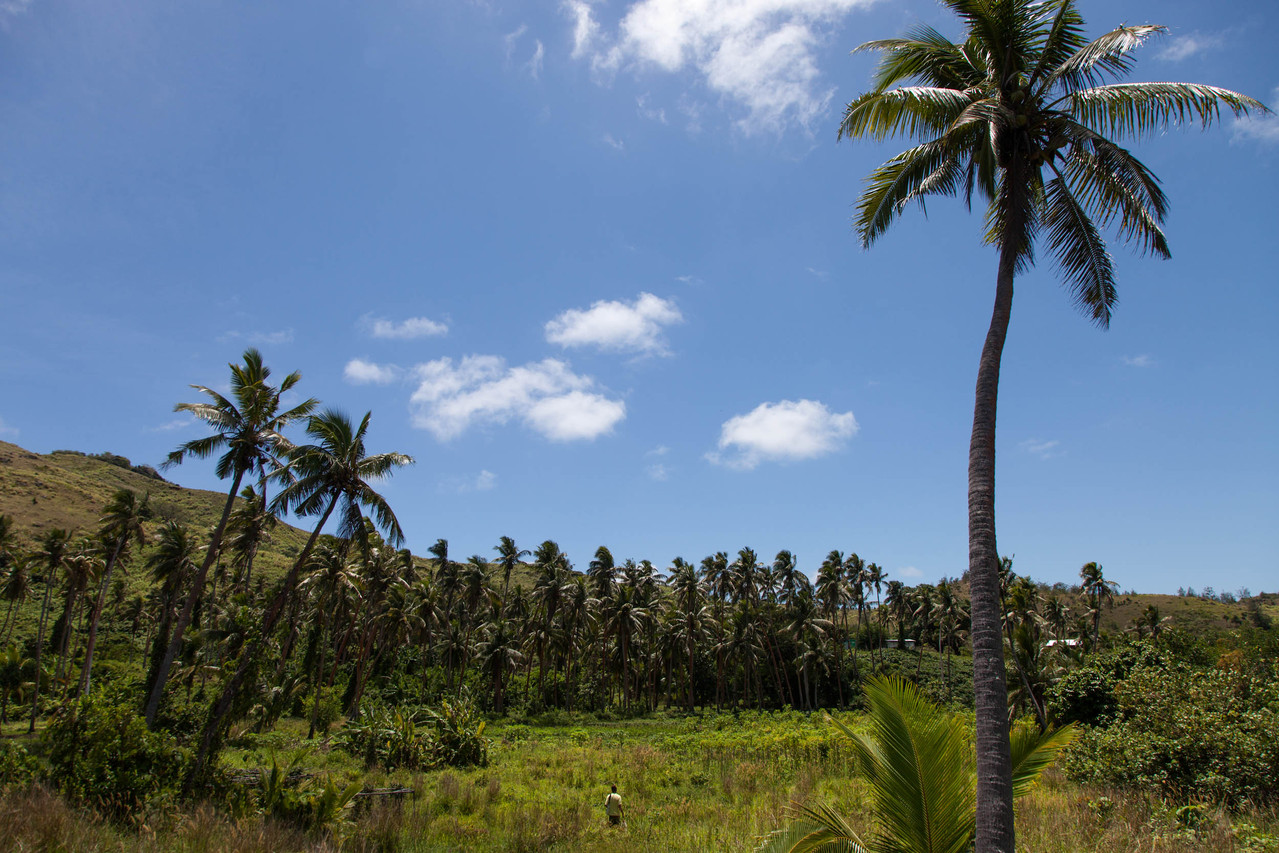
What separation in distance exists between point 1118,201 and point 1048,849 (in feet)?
32.0

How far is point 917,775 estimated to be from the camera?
660 cm

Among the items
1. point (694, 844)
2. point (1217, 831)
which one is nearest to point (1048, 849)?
point (1217, 831)

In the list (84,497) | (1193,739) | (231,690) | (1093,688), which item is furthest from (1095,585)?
(84,497)

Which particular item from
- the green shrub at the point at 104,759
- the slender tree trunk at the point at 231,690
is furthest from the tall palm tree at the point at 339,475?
the green shrub at the point at 104,759

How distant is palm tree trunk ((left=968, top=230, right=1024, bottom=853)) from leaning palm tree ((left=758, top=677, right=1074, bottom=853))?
0.46 m

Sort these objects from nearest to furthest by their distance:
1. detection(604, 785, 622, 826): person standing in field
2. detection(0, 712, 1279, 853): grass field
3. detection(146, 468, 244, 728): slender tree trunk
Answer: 1. detection(0, 712, 1279, 853): grass field
2. detection(604, 785, 622, 826): person standing in field
3. detection(146, 468, 244, 728): slender tree trunk

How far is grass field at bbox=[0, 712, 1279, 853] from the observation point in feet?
29.7

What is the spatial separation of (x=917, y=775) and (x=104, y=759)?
49.8 feet

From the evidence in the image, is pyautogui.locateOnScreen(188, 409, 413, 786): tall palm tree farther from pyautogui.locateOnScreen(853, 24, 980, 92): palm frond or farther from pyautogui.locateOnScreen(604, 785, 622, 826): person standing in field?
pyautogui.locateOnScreen(853, 24, 980, 92): palm frond

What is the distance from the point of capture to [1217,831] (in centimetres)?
980

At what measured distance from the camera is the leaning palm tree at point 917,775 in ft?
21.5

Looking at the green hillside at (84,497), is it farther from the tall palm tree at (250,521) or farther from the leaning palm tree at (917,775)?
the leaning palm tree at (917,775)

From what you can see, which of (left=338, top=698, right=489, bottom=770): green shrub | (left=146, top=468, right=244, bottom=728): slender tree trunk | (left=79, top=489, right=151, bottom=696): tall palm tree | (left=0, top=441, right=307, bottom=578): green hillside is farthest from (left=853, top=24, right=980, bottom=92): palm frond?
(left=0, top=441, right=307, bottom=578): green hillside

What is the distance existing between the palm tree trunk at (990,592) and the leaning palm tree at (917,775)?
46cm
